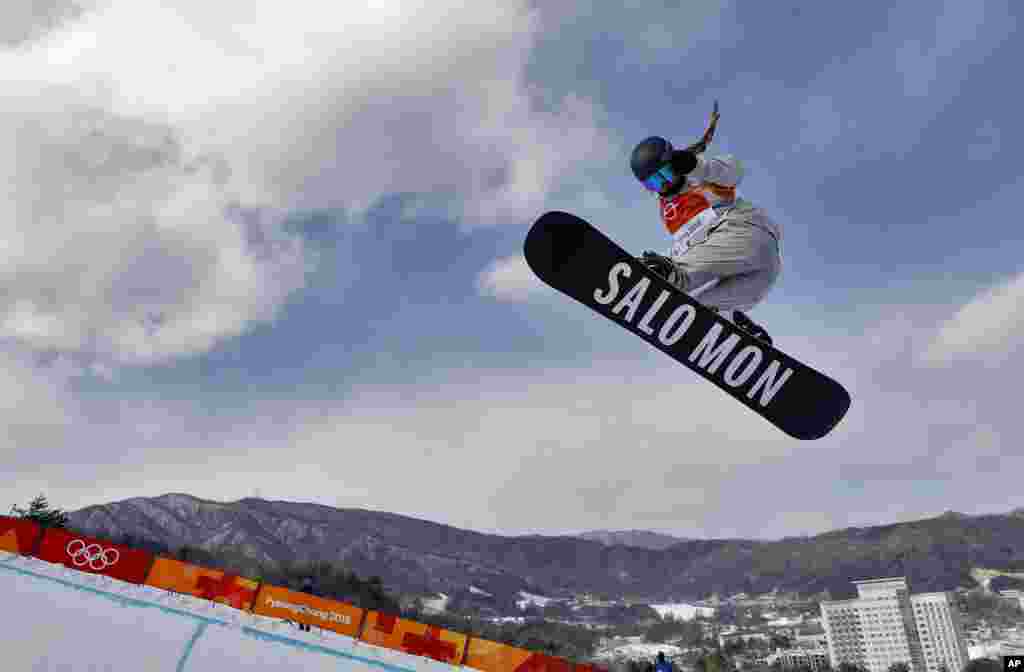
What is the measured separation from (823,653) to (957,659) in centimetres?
3290

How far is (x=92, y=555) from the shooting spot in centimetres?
1650

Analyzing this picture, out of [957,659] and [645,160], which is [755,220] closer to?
[645,160]

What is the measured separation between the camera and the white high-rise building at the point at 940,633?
179 m

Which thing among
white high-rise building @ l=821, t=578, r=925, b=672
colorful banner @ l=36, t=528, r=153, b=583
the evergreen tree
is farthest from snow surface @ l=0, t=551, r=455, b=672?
white high-rise building @ l=821, t=578, r=925, b=672

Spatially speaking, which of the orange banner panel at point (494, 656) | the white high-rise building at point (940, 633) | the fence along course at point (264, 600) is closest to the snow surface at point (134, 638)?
the fence along course at point (264, 600)

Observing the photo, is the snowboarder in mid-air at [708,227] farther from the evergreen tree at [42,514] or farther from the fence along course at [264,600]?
the evergreen tree at [42,514]

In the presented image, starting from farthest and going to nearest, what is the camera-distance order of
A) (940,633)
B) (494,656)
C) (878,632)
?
(878,632), (940,633), (494,656)

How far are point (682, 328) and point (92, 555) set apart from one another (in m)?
15.8

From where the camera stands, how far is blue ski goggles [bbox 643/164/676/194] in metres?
6.85

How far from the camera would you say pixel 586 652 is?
196 metres

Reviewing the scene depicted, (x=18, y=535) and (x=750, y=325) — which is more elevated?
(x=750, y=325)

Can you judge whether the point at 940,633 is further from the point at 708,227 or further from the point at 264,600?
the point at 708,227

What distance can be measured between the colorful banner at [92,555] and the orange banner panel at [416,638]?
638 cm

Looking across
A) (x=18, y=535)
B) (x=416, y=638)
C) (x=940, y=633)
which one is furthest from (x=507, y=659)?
(x=940, y=633)
